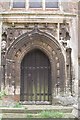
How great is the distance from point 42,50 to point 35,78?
126 centimetres

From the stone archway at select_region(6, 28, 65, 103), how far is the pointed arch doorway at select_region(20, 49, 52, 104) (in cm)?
33

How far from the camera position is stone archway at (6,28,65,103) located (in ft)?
43.3

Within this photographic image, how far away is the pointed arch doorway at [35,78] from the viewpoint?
13492 mm

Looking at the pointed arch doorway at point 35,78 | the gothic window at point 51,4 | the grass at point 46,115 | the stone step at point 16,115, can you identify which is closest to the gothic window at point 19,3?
the gothic window at point 51,4

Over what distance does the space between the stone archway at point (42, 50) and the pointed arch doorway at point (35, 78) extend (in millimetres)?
333

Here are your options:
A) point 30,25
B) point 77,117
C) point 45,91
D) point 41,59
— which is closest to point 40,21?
point 30,25

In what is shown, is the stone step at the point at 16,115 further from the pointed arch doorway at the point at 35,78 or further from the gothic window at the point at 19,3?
the gothic window at the point at 19,3

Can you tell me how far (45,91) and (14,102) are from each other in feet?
5.00

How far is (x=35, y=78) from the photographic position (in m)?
13.6

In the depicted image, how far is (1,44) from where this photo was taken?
1325 centimetres

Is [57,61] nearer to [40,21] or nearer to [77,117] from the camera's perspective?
[40,21]

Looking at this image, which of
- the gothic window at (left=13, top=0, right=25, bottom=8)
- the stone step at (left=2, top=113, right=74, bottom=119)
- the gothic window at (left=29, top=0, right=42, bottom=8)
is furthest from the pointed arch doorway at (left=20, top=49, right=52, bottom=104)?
the stone step at (left=2, top=113, right=74, bottom=119)

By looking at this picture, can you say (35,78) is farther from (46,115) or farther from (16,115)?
(46,115)

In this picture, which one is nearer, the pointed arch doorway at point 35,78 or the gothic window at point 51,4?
the pointed arch doorway at point 35,78
